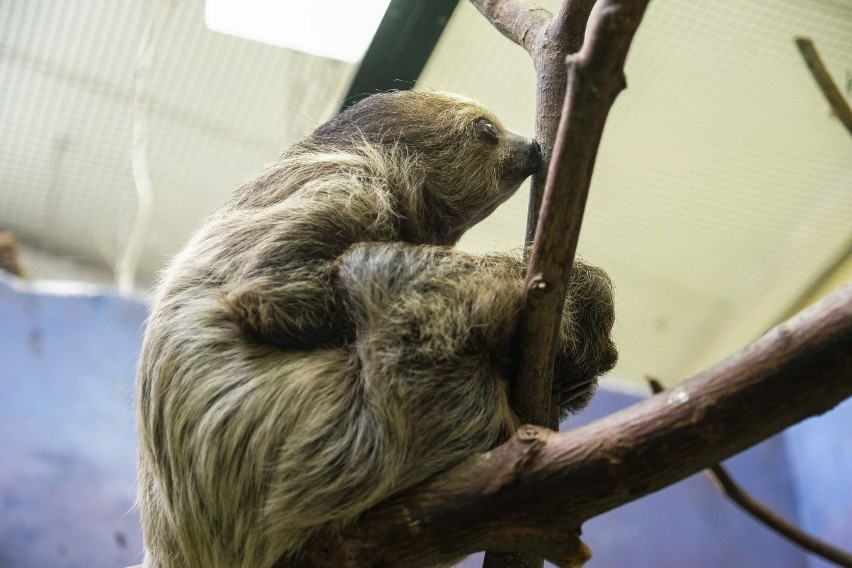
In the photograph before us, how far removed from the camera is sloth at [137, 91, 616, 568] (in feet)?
7.64

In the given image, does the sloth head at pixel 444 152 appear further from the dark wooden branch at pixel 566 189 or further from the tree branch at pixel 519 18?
the dark wooden branch at pixel 566 189

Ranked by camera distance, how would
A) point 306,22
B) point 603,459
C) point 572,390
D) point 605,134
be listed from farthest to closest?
point 605,134 → point 306,22 → point 572,390 → point 603,459

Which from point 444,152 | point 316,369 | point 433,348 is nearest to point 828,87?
point 444,152

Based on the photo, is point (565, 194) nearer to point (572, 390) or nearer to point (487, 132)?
point (572, 390)

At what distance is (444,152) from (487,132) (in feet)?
0.72

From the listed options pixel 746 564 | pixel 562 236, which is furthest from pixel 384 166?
pixel 746 564

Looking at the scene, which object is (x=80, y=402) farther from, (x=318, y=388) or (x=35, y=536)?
(x=318, y=388)

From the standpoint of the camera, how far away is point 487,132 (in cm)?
361

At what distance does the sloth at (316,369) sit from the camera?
7.64 ft

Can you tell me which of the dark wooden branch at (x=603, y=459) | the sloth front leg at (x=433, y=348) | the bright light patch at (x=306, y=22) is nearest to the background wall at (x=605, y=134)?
the bright light patch at (x=306, y=22)

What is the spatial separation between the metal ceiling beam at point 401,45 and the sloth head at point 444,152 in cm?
132

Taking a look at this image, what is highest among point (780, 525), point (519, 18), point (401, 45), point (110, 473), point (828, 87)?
point (828, 87)

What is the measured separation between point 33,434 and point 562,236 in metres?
4.48

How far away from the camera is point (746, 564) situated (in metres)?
6.25
